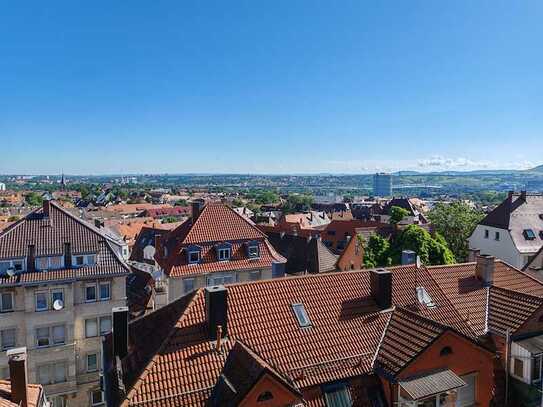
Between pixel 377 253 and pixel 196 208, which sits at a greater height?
pixel 196 208

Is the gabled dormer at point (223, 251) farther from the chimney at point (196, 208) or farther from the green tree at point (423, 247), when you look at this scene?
the green tree at point (423, 247)

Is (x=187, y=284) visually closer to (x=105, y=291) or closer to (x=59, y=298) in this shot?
(x=105, y=291)

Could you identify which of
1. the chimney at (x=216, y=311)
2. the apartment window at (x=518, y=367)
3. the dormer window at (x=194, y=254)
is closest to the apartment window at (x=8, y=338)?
the dormer window at (x=194, y=254)

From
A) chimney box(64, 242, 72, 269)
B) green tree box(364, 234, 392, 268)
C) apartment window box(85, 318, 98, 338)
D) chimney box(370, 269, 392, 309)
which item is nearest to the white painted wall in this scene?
green tree box(364, 234, 392, 268)

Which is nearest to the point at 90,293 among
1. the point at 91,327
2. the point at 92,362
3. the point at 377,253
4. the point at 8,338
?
the point at 91,327

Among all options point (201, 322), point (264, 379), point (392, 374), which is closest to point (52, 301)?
point (201, 322)
